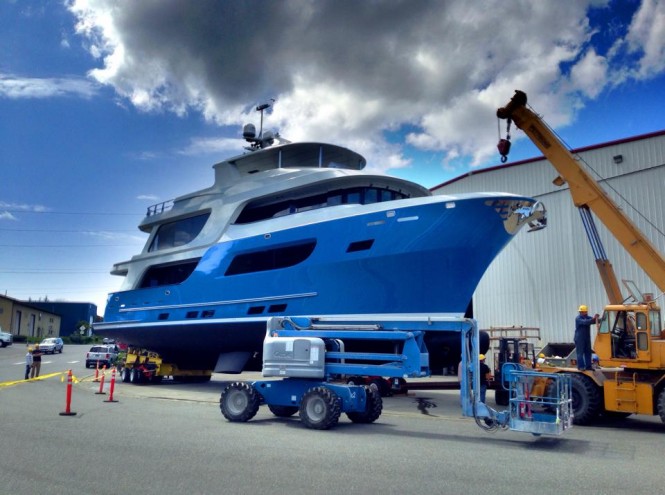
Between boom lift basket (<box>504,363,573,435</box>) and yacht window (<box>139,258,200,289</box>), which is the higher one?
yacht window (<box>139,258,200,289</box>)

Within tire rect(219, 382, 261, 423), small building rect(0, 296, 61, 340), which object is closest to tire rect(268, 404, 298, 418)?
tire rect(219, 382, 261, 423)

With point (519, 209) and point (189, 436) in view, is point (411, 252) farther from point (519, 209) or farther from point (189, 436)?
point (189, 436)

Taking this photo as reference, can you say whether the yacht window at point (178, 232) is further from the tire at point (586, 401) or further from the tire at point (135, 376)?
the tire at point (586, 401)

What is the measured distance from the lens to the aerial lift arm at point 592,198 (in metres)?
13.2

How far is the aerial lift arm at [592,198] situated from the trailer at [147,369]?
1416cm

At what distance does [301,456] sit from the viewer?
23.7 ft

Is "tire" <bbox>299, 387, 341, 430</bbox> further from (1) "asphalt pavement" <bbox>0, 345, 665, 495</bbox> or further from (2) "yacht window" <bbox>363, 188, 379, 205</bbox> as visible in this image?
(2) "yacht window" <bbox>363, 188, 379, 205</bbox>

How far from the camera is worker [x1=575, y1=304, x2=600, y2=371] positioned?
10906 millimetres

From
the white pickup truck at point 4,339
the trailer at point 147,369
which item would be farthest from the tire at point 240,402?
the white pickup truck at point 4,339

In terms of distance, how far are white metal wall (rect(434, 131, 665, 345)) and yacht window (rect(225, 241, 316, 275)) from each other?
11129mm

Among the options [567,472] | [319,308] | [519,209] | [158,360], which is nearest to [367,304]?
[319,308]

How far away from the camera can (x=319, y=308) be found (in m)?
14.4

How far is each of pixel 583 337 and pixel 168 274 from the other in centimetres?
1410

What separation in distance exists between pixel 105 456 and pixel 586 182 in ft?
40.8
